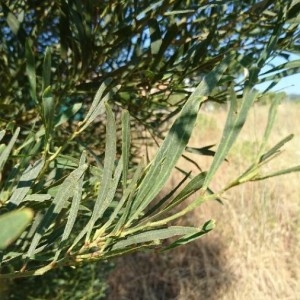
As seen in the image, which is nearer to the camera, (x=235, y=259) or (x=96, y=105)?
(x=96, y=105)

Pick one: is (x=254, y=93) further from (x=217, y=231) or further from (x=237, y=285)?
(x=217, y=231)

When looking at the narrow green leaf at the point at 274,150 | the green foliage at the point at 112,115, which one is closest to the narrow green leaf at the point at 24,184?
the green foliage at the point at 112,115

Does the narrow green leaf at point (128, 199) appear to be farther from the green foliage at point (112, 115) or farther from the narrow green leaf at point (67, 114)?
the narrow green leaf at point (67, 114)

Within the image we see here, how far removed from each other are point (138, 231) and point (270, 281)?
2498mm

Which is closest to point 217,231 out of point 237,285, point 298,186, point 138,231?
point 237,285

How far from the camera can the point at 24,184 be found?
472 mm

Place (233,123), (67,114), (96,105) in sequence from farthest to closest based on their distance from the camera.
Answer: (67,114) < (96,105) < (233,123)

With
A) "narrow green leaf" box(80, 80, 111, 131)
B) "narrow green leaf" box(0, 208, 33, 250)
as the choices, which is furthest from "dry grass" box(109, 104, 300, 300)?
"narrow green leaf" box(0, 208, 33, 250)

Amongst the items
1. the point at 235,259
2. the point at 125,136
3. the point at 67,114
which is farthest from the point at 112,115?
the point at 235,259

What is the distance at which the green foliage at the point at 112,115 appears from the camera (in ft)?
1.31

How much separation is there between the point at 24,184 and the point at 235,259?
2.63 meters

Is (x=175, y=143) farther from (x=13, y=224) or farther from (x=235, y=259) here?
(x=235, y=259)

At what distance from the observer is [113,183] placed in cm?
43

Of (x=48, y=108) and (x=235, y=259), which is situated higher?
(x=48, y=108)
